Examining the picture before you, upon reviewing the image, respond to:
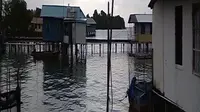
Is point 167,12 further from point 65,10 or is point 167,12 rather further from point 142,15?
point 142,15

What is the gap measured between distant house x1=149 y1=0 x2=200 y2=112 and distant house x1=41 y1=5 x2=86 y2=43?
28.8 meters

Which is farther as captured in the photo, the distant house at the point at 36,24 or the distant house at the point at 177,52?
the distant house at the point at 36,24

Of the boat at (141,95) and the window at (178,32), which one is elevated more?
the window at (178,32)

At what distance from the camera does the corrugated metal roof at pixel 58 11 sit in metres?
44.2

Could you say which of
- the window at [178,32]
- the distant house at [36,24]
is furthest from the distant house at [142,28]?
the window at [178,32]

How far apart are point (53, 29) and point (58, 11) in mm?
2415

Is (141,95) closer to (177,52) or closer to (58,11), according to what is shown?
(177,52)

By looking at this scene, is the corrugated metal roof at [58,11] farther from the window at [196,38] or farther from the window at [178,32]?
the window at [196,38]

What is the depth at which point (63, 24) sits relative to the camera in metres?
43.9

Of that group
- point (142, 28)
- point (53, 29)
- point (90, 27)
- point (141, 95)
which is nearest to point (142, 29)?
point (142, 28)

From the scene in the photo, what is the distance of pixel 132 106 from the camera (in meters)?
16.2

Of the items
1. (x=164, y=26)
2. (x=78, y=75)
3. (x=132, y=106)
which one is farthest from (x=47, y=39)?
(x=164, y=26)

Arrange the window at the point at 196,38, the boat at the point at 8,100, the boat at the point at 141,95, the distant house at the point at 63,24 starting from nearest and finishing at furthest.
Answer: the window at the point at 196,38
the boat at the point at 8,100
the boat at the point at 141,95
the distant house at the point at 63,24

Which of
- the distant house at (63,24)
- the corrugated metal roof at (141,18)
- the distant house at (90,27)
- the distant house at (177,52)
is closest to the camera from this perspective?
the distant house at (177,52)
